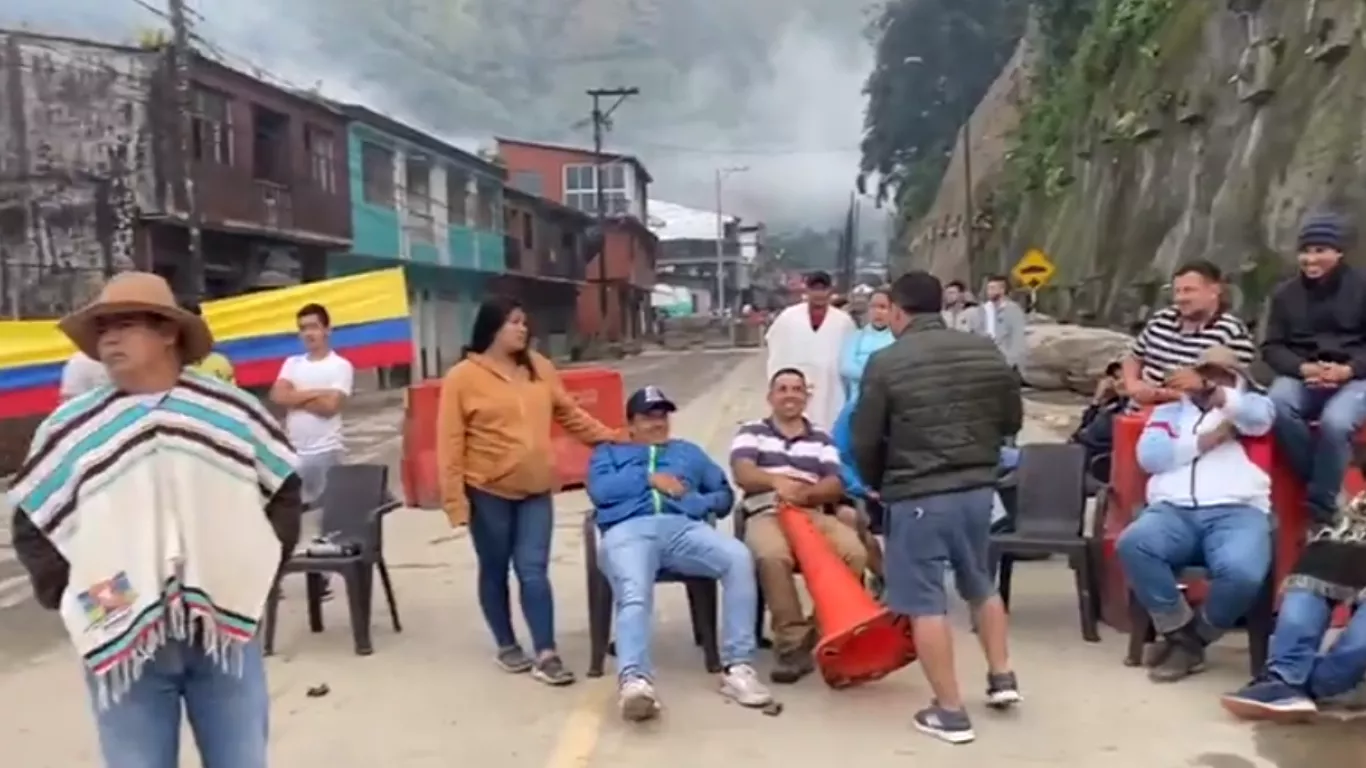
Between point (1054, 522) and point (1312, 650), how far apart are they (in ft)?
6.81

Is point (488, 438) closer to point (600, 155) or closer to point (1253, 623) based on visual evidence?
point (1253, 623)

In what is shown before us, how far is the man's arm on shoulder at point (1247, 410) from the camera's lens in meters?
7.18

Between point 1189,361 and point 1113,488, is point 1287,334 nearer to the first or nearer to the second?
point 1189,361

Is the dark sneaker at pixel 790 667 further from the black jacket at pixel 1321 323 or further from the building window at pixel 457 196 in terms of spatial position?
the building window at pixel 457 196

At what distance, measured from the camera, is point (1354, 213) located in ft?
56.6

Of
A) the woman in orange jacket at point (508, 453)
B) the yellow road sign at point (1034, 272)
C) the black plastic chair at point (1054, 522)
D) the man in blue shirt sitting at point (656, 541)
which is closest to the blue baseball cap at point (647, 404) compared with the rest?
the man in blue shirt sitting at point (656, 541)

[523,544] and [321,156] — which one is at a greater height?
[321,156]

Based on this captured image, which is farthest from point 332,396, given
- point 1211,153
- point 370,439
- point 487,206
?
point 487,206

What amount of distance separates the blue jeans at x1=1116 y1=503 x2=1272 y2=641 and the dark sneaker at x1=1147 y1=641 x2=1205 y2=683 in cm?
9

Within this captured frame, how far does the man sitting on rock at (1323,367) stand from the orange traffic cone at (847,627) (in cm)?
209

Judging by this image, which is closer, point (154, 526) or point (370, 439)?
point (154, 526)

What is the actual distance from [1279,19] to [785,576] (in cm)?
1848

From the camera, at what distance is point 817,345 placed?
10.4 m

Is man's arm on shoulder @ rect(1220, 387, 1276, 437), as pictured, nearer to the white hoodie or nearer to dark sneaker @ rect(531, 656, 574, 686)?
the white hoodie
